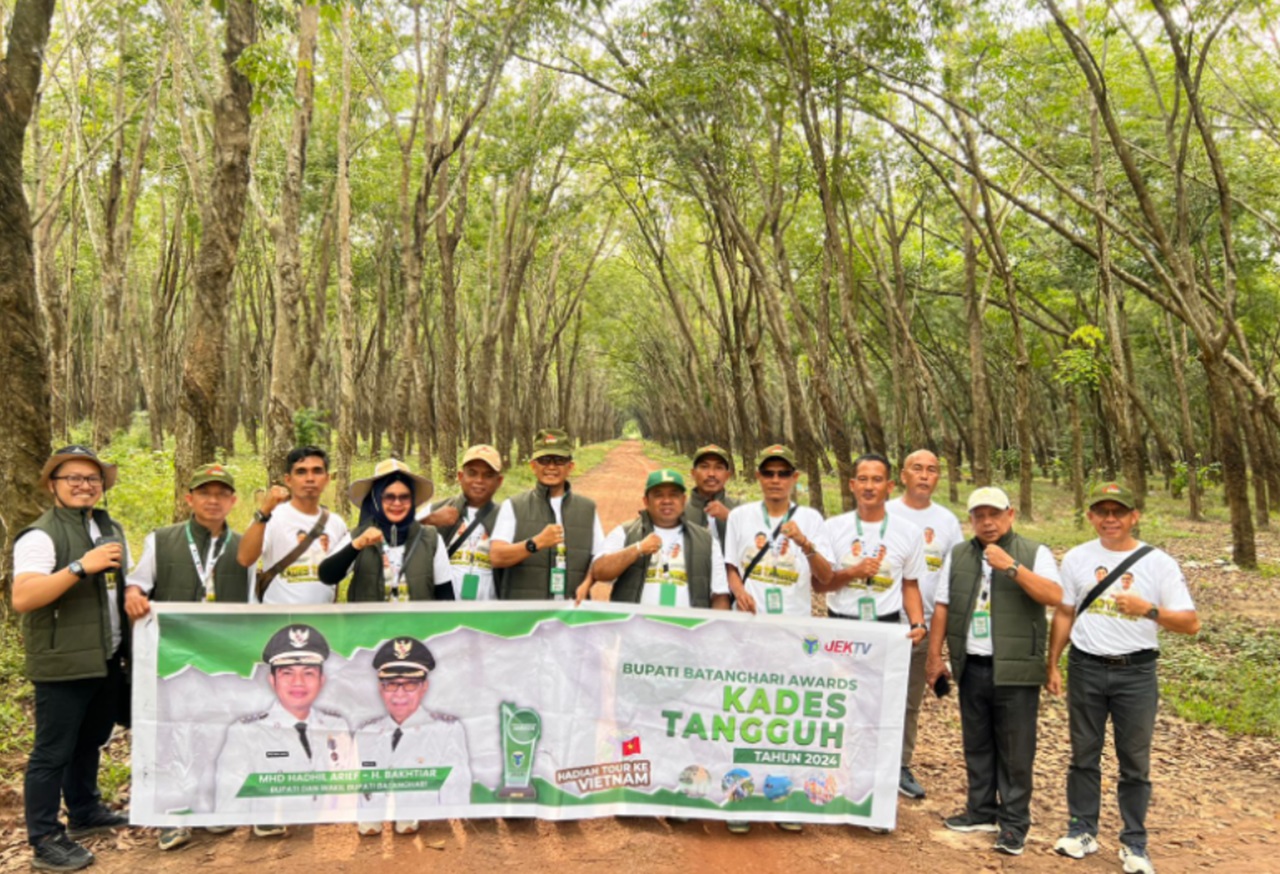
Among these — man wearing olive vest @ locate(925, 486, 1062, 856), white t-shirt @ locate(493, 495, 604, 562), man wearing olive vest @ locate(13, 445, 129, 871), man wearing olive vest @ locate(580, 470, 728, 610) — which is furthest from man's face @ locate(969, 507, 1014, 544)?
man wearing olive vest @ locate(13, 445, 129, 871)

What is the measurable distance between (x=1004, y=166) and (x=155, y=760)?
18.9m

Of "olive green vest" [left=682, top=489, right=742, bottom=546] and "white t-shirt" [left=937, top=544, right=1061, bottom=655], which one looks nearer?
"white t-shirt" [left=937, top=544, right=1061, bottom=655]

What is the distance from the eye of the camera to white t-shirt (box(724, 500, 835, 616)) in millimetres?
4777

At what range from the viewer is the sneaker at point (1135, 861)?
417cm

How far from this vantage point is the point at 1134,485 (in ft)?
51.0

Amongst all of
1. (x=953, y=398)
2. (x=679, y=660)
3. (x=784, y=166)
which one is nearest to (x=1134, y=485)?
(x=784, y=166)

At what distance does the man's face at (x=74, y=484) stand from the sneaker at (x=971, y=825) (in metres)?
4.79

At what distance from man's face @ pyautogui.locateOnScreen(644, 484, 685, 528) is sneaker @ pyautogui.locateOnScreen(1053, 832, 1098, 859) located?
2.64 m

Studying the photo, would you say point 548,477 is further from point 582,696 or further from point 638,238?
point 638,238

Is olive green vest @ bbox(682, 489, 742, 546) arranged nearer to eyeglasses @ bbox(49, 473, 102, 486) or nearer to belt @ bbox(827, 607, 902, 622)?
belt @ bbox(827, 607, 902, 622)

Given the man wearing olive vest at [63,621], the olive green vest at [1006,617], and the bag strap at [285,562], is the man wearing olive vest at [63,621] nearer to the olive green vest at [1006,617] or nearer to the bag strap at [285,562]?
the bag strap at [285,562]

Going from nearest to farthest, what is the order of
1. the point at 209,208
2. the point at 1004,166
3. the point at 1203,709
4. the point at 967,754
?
1. the point at 967,754
2. the point at 1203,709
3. the point at 209,208
4. the point at 1004,166

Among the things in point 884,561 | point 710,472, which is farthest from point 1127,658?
point 710,472

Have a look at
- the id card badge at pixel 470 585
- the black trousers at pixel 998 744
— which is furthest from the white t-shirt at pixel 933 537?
the id card badge at pixel 470 585
